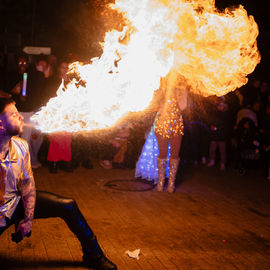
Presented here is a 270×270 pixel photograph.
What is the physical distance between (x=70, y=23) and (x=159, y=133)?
10.5 metres

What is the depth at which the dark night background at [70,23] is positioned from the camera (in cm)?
1447

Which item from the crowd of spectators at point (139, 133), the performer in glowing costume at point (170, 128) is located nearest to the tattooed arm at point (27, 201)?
the performer in glowing costume at point (170, 128)

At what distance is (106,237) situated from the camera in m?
4.78

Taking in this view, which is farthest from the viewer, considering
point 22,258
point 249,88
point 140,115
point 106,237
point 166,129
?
point 249,88

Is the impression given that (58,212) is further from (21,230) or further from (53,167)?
(53,167)

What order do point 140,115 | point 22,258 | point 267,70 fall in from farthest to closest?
point 267,70 < point 140,115 < point 22,258

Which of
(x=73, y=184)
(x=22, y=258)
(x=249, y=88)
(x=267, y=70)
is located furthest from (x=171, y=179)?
(x=267, y=70)

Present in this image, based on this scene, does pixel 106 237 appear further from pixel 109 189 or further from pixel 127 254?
pixel 109 189

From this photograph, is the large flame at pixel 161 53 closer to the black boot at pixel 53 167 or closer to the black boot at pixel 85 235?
the black boot at pixel 85 235

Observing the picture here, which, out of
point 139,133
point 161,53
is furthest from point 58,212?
point 139,133

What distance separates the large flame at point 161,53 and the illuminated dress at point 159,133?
4.08 ft

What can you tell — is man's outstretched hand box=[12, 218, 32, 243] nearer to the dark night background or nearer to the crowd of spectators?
the crowd of spectators

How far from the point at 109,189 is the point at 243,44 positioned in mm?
3552

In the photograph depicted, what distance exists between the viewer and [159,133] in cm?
717
